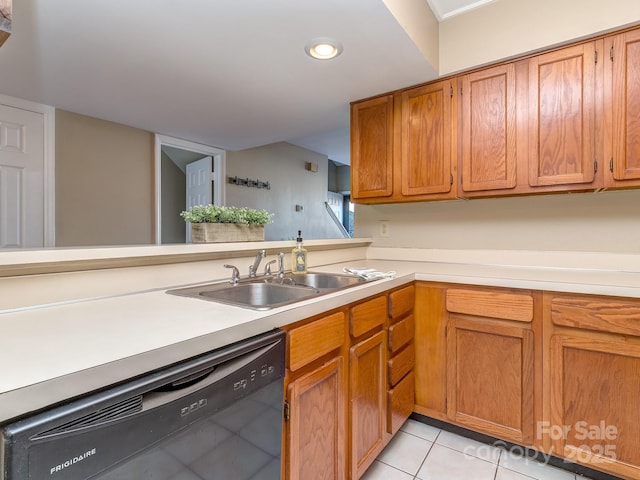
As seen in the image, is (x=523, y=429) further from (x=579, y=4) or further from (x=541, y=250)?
(x=579, y=4)

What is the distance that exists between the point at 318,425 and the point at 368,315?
476 mm

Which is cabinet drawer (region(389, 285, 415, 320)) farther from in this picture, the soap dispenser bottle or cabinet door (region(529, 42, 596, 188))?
cabinet door (region(529, 42, 596, 188))

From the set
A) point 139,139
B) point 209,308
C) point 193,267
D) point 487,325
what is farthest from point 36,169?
point 487,325

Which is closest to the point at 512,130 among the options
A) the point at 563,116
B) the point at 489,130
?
the point at 489,130

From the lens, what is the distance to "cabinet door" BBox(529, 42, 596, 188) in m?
1.67

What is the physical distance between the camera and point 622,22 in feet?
5.16

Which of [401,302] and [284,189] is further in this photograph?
[284,189]

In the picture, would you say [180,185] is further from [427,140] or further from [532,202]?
[532,202]

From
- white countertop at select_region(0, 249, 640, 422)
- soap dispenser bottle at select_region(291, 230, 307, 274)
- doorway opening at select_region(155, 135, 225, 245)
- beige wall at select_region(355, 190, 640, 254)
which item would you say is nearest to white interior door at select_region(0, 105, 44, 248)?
doorway opening at select_region(155, 135, 225, 245)

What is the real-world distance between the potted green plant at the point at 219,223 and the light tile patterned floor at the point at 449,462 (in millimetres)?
1273

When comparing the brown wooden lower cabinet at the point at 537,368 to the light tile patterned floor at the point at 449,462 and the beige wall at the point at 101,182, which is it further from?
the beige wall at the point at 101,182

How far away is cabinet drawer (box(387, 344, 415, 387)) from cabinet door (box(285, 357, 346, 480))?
0.43 meters

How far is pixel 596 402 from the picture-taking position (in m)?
1.43

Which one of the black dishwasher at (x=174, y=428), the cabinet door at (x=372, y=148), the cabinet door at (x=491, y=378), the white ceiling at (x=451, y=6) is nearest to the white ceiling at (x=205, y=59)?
the white ceiling at (x=451, y=6)
